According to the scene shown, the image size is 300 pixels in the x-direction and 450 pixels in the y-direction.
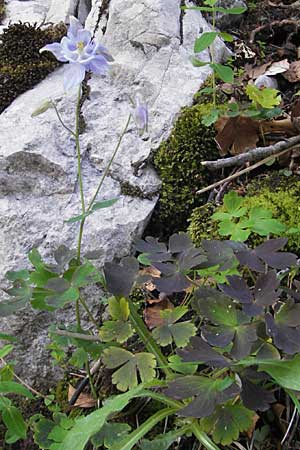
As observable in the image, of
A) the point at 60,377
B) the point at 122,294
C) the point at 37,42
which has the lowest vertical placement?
the point at 60,377

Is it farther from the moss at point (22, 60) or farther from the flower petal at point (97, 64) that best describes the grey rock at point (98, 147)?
the flower petal at point (97, 64)

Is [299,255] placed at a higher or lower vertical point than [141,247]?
lower

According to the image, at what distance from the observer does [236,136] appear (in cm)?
224

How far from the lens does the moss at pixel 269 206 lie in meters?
1.90

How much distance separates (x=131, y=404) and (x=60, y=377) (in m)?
0.36

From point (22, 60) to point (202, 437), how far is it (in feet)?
6.66

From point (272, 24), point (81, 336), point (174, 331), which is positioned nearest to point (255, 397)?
point (174, 331)

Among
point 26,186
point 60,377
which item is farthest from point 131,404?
point 26,186

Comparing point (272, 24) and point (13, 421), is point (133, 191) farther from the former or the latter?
point (272, 24)

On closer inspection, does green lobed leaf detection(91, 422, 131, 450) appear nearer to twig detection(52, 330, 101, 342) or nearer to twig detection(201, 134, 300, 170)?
twig detection(52, 330, 101, 342)

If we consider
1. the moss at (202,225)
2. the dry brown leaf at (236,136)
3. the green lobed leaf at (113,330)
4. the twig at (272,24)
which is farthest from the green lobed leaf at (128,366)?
the twig at (272,24)

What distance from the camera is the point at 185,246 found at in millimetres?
1590

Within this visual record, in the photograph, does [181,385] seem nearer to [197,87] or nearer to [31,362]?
[31,362]

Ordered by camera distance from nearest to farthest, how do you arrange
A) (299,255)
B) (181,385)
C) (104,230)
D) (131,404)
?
(181,385) → (131,404) → (299,255) → (104,230)
